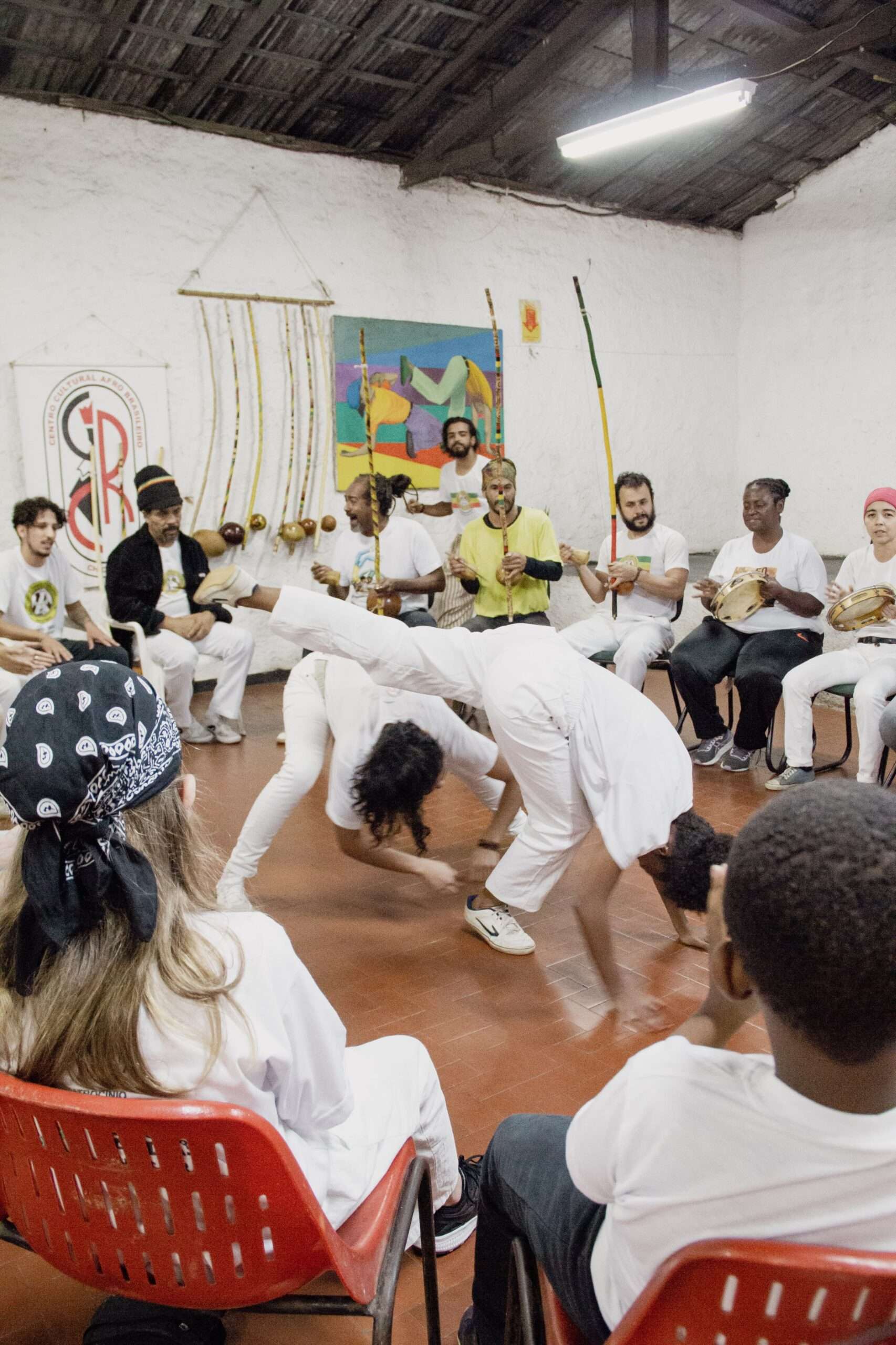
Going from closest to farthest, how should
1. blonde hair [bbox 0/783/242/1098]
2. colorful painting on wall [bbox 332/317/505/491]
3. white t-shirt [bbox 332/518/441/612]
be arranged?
blonde hair [bbox 0/783/242/1098] → white t-shirt [bbox 332/518/441/612] → colorful painting on wall [bbox 332/317/505/491]

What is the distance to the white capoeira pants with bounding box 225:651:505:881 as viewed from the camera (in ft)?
11.2

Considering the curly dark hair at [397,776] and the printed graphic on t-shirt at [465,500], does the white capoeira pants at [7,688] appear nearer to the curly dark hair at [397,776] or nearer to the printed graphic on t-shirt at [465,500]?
the curly dark hair at [397,776]

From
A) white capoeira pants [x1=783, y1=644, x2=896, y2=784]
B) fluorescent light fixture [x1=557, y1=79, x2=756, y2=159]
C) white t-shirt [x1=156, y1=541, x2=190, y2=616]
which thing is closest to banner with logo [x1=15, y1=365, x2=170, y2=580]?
white t-shirt [x1=156, y1=541, x2=190, y2=616]

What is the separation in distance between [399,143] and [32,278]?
2742mm

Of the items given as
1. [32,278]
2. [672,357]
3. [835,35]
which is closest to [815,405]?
A: [672,357]

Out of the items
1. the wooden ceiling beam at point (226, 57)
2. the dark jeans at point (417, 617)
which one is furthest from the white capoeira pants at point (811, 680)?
the wooden ceiling beam at point (226, 57)

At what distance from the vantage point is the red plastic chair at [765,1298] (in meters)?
0.81

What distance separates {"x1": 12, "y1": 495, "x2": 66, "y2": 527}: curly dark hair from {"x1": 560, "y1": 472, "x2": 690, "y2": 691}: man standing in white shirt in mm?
2633

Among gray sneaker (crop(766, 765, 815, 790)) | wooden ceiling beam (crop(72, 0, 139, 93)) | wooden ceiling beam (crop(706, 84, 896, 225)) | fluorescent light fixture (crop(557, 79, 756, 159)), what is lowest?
gray sneaker (crop(766, 765, 815, 790))

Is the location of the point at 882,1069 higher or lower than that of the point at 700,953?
higher

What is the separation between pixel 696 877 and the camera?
101 inches

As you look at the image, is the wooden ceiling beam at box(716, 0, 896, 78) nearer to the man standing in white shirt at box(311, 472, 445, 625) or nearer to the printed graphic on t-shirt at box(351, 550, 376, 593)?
the man standing in white shirt at box(311, 472, 445, 625)

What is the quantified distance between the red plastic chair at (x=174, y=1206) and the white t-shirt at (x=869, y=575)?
418 centimetres

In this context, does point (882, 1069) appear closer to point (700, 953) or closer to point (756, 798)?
Result: point (700, 953)
